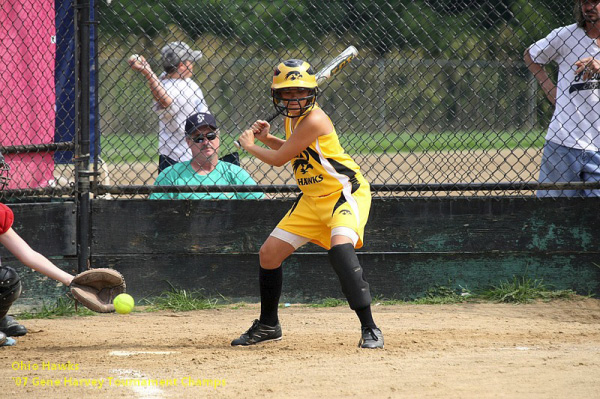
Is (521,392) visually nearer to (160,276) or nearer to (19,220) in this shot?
(160,276)

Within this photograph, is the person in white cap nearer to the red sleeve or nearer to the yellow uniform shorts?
the red sleeve

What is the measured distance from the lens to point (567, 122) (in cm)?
595

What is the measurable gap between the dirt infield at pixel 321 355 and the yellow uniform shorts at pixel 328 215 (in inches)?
25.6

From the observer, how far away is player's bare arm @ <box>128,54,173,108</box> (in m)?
6.48

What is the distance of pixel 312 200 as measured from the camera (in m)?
4.68

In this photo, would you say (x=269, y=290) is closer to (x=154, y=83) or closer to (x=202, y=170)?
(x=202, y=170)

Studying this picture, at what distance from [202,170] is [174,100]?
94cm

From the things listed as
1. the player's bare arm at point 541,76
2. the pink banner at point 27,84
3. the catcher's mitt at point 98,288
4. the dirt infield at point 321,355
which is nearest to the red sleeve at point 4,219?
the catcher's mitt at point 98,288

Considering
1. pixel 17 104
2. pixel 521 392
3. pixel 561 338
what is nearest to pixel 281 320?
pixel 561 338

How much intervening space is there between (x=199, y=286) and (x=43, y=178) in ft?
5.04

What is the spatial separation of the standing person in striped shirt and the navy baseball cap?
4.44 ft

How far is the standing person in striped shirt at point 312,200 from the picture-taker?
176 inches

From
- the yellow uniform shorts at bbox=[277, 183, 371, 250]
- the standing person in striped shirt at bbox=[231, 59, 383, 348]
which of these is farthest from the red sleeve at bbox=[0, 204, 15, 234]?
the yellow uniform shorts at bbox=[277, 183, 371, 250]

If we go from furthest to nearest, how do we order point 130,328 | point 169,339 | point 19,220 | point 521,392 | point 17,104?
point 17,104 → point 19,220 → point 130,328 → point 169,339 → point 521,392
